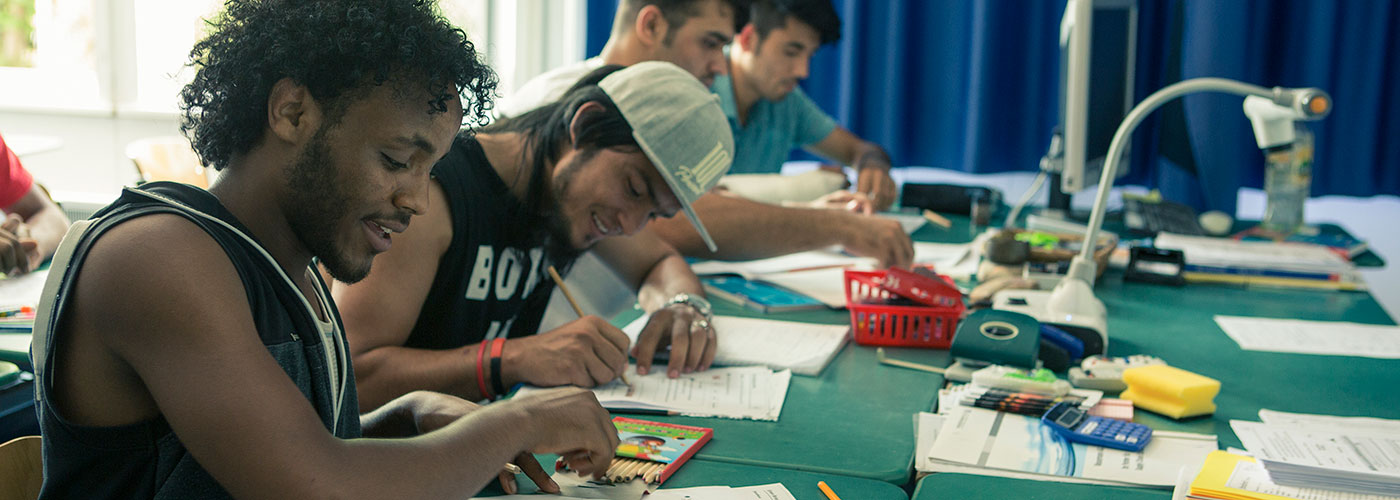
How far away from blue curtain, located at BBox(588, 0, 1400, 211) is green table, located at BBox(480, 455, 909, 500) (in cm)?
279

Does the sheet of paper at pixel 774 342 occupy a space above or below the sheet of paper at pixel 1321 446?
above

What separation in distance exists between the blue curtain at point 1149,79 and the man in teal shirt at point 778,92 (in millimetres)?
445

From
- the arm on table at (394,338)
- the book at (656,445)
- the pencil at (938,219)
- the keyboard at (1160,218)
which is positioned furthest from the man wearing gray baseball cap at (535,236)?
the keyboard at (1160,218)

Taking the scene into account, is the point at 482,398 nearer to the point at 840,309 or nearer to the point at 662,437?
the point at 662,437

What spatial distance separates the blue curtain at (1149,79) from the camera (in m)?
3.63

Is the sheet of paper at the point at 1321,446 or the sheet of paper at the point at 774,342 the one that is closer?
the sheet of paper at the point at 1321,446

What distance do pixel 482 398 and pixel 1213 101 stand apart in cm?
307

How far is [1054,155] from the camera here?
10.3 feet

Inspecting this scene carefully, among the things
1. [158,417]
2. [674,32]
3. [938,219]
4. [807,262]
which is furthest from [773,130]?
[158,417]

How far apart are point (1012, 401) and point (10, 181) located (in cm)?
203

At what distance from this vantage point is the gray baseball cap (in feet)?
5.07

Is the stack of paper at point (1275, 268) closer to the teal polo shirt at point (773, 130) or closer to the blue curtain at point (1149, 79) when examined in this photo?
the blue curtain at point (1149, 79)

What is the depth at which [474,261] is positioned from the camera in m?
1.58

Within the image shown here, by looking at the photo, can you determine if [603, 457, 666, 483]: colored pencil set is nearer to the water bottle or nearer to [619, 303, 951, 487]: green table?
[619, 303, 951, 487]: green table
